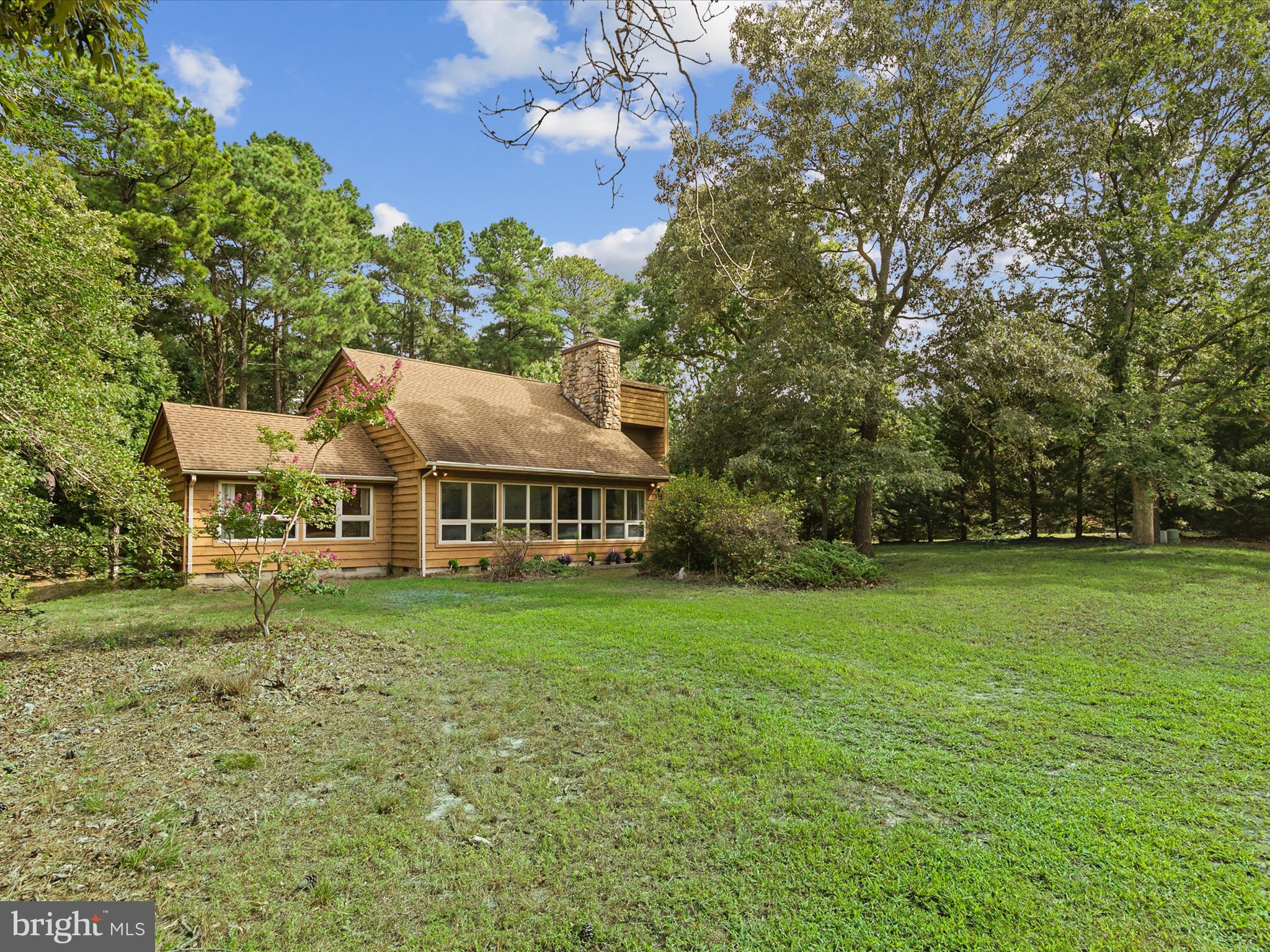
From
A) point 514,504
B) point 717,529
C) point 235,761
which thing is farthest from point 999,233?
point 235,761

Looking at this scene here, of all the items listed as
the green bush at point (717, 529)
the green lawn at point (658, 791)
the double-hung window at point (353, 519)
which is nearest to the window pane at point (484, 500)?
the double-hung window at point (353, 519)

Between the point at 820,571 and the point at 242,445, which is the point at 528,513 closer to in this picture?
the point at 242,445

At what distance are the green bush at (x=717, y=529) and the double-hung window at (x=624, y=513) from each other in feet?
12.6

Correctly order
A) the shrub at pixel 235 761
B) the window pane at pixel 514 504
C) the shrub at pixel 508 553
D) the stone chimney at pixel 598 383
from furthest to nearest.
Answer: the stone chimney at pixel 598 383, the window pane at pixel 514 504, the shrub at pixel 508 553, the shrub at pixel 235 761

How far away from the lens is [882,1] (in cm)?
1404

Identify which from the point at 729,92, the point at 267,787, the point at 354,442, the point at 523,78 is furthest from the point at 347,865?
the point at 729,92

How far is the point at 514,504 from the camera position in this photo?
15.2 m

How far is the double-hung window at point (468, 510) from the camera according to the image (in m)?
14.0

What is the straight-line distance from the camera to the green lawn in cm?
231

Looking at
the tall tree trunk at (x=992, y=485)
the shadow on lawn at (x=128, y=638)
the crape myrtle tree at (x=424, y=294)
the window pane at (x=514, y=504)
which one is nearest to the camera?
the shadow on lawn at (x=128, y=638)

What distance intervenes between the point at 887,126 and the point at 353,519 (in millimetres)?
15913

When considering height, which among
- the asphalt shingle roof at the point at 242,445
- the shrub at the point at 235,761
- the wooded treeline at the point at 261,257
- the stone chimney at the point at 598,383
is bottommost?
the shrub at the point at 235,761

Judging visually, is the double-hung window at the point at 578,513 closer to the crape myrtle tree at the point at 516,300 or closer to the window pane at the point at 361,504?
the window pane at the point at 361,504

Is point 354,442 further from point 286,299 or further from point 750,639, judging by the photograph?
point 750,639
